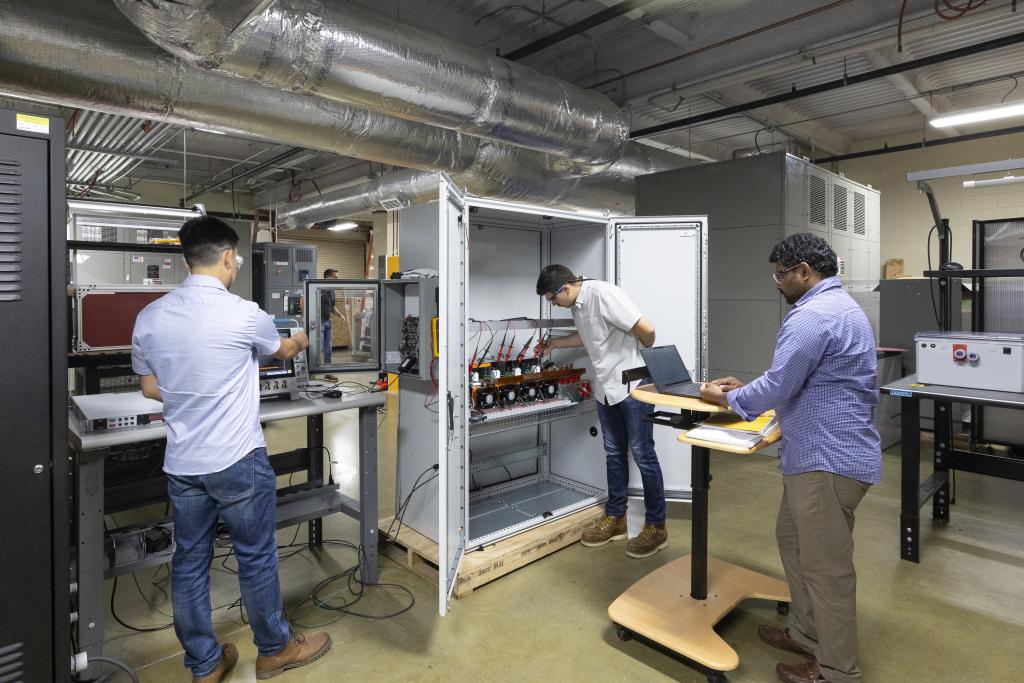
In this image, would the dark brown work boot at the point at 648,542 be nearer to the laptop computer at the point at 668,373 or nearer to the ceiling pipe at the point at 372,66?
the laptop computer at the point at 668,373

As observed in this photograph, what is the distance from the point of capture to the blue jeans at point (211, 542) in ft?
5.89

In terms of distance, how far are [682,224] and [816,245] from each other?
5.11 feet

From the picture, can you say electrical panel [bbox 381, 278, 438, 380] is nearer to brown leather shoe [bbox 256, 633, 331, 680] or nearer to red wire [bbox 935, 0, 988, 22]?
brown leather shoe [bbox 256, 633, 331, 680]

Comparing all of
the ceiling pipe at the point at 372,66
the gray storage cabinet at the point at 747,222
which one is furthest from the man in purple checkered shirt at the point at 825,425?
the gray storage cabinet at the point at 747,222

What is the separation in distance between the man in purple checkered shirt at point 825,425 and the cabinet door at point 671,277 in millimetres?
1524

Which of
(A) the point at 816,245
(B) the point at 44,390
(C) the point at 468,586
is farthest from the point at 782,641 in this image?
(B) the point at 44,390

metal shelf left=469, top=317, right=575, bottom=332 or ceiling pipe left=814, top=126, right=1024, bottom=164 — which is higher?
ceiling pipe left=814, top=126, right=1024, bottom=164

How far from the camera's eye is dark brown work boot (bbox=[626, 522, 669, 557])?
287 cm

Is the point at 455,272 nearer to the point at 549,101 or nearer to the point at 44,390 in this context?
the point at 44,390

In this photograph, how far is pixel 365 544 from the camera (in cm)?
260

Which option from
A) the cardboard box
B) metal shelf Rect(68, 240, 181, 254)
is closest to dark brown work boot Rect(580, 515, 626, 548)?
metal shelf Rect(68, 240, 181, 254)

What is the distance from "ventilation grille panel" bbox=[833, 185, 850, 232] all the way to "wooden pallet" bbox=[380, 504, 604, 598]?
13.1 ft

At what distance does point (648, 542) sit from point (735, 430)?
1252 millimetres

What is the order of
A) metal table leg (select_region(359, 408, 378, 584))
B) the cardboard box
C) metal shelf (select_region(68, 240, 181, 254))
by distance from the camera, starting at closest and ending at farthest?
metal shelf (select_region(68, 240, 181, 254)) → metal table leg (select_region(359, 408, 378, 584)) → the cardboard box
